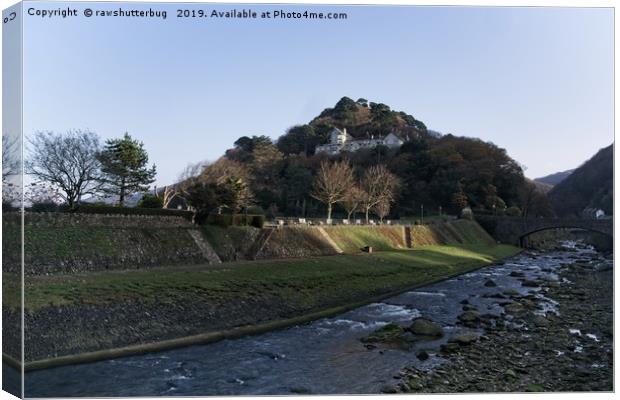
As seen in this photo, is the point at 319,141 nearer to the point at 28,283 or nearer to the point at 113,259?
the point at 113,259

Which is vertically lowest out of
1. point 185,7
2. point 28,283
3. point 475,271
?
point 475,271

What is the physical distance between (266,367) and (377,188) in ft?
149

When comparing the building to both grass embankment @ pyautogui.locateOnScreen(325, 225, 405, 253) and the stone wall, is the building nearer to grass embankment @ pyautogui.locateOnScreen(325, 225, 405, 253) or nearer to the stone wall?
grass embankment @ pyautogui.locateOnScreen(325, 225, 405, 253)

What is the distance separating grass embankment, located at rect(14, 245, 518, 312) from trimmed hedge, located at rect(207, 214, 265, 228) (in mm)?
4645

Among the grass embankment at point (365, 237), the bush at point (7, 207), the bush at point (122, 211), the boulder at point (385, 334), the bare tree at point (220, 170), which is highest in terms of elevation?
the bare tree at point (220, 170)

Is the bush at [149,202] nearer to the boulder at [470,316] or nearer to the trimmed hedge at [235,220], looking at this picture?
the trimmed hedge at [235,220]

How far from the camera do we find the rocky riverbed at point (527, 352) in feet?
35.4

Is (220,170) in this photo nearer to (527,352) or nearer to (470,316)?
(470,316)

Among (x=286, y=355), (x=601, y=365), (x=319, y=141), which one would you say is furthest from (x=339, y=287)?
(x=319, y=141)

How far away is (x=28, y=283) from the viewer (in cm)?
1464

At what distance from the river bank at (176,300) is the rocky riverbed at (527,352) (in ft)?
19.6

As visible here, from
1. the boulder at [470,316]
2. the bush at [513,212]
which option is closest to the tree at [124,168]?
the boulder at [470,316]

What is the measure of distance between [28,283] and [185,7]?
10.00 metres

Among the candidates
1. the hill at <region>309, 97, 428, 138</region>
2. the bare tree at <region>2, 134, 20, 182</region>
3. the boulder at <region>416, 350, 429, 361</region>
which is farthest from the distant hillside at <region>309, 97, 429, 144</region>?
the bare tree at <region>2, 134, 20, 182</region>
